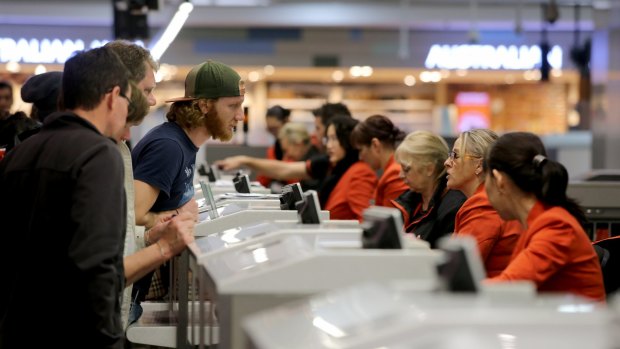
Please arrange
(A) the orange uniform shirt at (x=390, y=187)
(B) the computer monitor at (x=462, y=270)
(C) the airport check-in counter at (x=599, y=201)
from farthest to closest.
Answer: (C) the airport check-in counter at (x=599, y=201), (A) the orange uniform shirt at (x=390, y=187), (B) the computer monitor at (x=462, y=270)

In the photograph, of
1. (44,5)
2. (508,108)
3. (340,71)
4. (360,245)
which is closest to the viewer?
(360,245)

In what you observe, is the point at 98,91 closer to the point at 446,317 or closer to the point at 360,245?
the point at 360,245

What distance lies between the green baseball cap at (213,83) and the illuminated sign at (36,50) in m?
13.2

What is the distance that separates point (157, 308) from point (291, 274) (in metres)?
2.13

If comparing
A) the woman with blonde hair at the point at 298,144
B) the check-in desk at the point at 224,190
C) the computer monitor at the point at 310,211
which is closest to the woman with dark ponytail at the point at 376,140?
the check-in desk at the point at 224,190

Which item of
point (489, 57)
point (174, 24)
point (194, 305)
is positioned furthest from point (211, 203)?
point (489, 57)

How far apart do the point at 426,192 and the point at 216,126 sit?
1.01 m

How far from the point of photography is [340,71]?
18859 mm

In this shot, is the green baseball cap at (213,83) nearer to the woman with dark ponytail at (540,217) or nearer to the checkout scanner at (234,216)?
the checkout scanner at (234,216)

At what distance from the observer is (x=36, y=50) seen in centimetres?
1756

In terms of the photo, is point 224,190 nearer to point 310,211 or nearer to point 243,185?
point 243,185

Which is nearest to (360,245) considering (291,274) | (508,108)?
(291,274)

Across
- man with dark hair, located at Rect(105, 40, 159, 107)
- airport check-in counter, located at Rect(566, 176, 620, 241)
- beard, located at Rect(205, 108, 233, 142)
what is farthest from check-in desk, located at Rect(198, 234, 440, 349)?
airport check-in counter, located at Rect(566, 176, 620, 241)

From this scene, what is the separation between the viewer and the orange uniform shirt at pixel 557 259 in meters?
3.15
